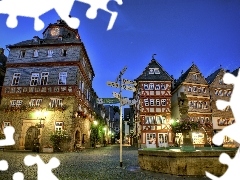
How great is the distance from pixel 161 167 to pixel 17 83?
71.4ft

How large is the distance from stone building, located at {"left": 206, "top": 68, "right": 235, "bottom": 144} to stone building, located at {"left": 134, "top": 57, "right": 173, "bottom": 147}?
7667 millimetres

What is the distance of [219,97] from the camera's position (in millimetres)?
36469

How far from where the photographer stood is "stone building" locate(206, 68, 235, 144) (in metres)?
35.2

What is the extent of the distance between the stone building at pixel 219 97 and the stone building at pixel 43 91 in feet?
72.3

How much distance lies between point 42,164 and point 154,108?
32.4 meters

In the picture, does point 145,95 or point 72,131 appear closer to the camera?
point 72,131

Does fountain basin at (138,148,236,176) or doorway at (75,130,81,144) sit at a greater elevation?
doorway at (75,130,81,144)

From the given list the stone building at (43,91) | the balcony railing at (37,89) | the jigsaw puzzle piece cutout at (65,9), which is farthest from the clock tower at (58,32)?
the jigsaw puzzle piece cutout at (65,9)

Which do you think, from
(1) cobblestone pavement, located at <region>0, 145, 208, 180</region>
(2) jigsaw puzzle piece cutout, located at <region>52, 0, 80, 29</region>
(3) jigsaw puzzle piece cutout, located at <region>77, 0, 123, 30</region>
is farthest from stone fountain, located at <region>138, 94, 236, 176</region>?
(2) jigsaw puzzle piece cutout, located at <region>52, 0, 80, 29</region>

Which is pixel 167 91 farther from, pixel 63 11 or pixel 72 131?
pixel 63 11

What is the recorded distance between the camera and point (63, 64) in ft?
81.4

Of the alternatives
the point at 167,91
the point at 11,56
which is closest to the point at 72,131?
the point at 11,56

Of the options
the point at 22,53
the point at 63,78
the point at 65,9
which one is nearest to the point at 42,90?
the point at 63,78

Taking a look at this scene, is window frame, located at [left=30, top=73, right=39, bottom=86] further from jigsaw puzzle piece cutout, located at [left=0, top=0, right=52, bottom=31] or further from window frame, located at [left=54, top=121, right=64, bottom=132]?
jigsaw puzzle piece cutout, located at [left=0, top=0, right=52, bottom=31]
